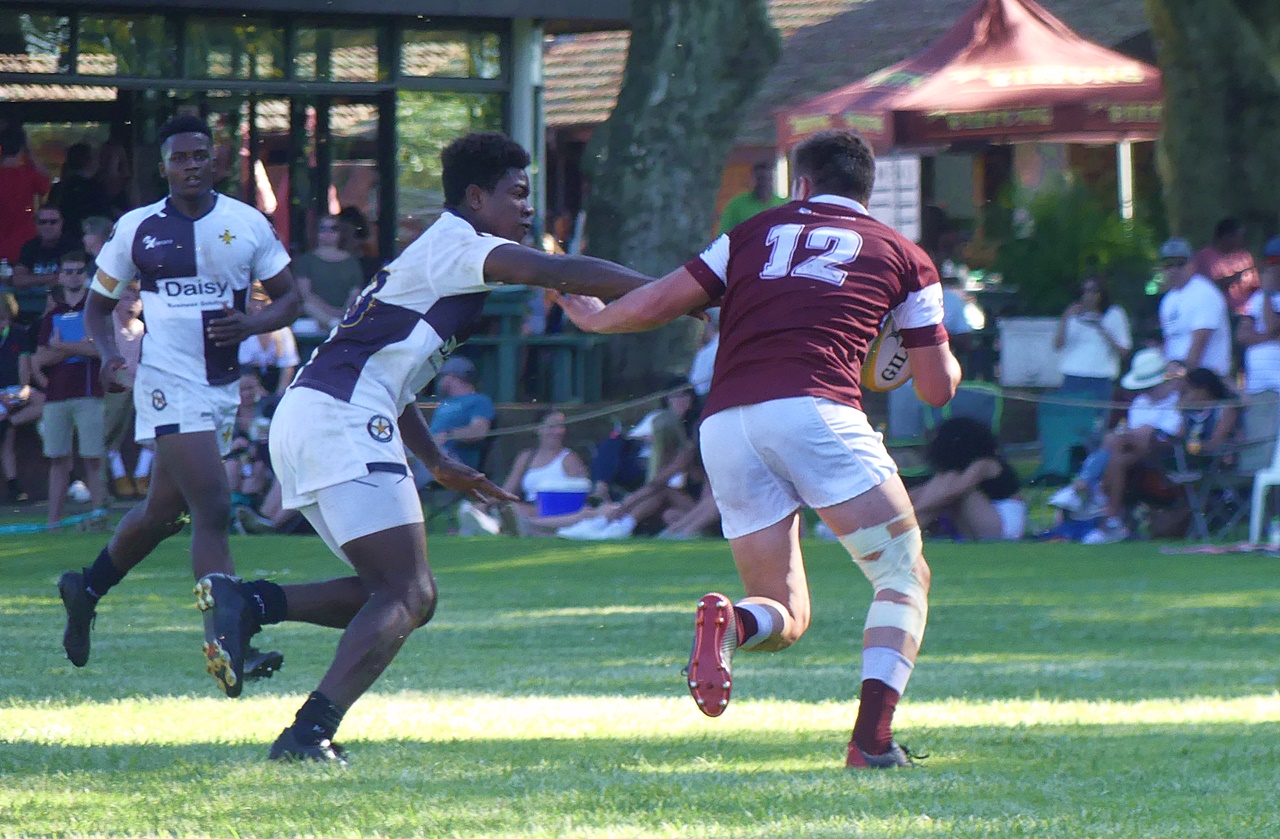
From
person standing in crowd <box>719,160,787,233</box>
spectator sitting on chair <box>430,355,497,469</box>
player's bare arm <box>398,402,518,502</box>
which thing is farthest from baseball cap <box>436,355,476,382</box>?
player's bare arm <box>398,402,518,502</box>

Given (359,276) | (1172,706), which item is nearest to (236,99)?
(359,276)

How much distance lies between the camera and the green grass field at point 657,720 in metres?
5.49

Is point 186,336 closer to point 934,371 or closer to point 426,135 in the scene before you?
A: point 934,371

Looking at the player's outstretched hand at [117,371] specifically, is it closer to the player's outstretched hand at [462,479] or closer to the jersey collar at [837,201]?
the player's outstretched hand at [462,479]

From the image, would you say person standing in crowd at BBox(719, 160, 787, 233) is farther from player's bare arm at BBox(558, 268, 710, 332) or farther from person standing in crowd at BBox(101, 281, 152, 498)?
player's bare arm at BBox(558, 268, 710, 332)

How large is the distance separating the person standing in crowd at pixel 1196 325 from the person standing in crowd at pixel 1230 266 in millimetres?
1113

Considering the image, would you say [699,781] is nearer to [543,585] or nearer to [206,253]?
[206,253]

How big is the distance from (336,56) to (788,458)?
14.2m

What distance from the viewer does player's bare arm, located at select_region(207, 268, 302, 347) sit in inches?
320

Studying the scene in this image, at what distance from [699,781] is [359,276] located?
1156 centimetres

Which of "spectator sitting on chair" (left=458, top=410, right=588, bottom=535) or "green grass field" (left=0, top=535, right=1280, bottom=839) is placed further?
"spectator sitting on chair" (left=458, top=410, right=588, bottom=535)

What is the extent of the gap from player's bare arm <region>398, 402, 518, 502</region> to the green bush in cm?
1216

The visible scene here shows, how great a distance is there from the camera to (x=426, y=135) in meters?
20.0

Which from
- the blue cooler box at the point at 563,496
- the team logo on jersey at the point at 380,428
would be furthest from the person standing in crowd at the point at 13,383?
the team logo on jersey at the point at 380,428
